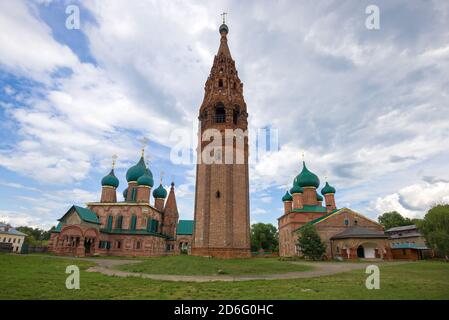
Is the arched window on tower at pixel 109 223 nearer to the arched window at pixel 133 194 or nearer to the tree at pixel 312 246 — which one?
the arched window at pixel 133 194

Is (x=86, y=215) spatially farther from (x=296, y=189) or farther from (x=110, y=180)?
(x=296, y=189)

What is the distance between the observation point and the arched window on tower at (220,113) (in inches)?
1083

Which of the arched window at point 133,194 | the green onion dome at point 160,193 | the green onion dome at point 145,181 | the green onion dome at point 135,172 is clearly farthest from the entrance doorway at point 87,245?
the green onion dome at point 160,193

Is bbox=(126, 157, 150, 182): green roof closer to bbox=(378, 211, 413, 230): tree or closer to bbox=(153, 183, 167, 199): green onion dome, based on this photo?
bbox=(153, 183, 167, 199): green onion dome

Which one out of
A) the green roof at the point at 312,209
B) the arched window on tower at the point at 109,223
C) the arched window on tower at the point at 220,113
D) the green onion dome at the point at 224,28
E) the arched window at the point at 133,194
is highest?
the green onion dome at the point at 224,28

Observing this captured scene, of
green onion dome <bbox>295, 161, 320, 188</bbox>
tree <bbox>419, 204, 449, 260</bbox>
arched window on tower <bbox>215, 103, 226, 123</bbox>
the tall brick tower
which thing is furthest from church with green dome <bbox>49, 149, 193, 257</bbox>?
tree <bbox>419, 204, 449, 260</bbox>

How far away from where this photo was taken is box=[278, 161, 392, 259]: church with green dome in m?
32.1

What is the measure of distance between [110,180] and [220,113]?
27.0 metres

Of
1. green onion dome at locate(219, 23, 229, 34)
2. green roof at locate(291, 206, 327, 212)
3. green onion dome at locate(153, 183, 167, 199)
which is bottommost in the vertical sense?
green roof at locate(291, 206, 327, 212)

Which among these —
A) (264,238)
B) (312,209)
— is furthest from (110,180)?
(264,238)

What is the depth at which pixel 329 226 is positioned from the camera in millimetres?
37438

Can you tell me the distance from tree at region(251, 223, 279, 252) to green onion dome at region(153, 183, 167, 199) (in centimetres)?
3267

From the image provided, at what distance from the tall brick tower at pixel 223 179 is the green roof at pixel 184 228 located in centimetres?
2860

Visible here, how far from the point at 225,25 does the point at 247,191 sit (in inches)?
870
